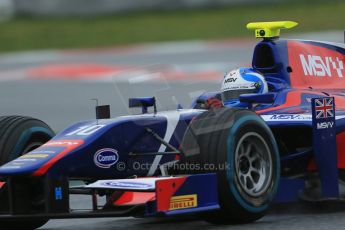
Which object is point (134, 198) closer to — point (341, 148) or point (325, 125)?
point (325, 125)

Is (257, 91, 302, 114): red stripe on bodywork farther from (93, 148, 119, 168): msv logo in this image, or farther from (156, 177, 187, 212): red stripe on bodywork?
(156, 177, 187, 212): red stripe on bodywork

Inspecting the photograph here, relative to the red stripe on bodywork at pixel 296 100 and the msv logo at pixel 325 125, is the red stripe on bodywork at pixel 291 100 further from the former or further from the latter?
the msv logo at pixel 325 125

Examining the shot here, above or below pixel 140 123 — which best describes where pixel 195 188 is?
below

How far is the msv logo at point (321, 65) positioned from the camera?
318 inches

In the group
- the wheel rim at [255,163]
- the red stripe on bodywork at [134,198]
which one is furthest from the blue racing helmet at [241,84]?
the red stripe on bodywork at [134,198]

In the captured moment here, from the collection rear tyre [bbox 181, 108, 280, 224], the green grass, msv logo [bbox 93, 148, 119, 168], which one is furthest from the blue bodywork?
the green grass

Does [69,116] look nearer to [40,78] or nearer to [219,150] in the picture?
[40,78]

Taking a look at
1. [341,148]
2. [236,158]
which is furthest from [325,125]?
[236,158]

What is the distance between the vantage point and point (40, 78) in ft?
67.3

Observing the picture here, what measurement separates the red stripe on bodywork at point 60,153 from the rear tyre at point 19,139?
0.40m

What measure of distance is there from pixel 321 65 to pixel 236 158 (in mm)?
2202

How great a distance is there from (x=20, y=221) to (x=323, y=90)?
2.81 metres

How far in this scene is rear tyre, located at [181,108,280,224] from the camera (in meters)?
6.21

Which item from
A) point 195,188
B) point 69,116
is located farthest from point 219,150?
point 69,116
